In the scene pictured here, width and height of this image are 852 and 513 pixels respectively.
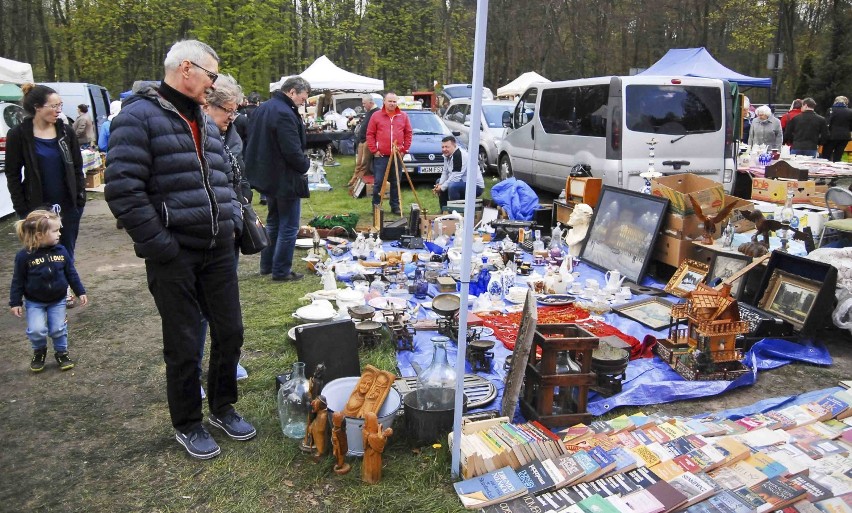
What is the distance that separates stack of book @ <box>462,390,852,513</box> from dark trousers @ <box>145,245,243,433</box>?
1.30 meters

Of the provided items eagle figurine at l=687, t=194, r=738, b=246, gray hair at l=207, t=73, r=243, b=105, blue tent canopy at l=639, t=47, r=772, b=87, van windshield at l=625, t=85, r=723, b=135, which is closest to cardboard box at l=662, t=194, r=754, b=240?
eagle figurine at l=687, t=194, r=738, b=246

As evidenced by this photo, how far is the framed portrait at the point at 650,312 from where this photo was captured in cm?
499

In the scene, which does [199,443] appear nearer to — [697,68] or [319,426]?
[319,426]

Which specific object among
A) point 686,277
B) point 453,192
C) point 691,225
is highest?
point 453,192

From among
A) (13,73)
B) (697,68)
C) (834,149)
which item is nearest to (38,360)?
(13,73)

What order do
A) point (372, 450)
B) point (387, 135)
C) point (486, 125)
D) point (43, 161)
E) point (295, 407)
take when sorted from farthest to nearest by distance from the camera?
point (486, 125), point (387, 135), point (43, 161), point (295, 407), point (372, 450)

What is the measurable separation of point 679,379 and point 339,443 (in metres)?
2.29

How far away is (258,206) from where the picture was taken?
1053 cm

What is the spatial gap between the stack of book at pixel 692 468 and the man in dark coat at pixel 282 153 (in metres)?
3.43

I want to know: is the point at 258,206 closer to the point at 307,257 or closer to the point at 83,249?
the point at 83,249

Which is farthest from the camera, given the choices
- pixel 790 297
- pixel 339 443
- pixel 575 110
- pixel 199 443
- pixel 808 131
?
pixel 808 131

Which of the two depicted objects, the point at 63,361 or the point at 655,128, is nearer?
the point at 63,361

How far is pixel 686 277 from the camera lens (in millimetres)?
5645

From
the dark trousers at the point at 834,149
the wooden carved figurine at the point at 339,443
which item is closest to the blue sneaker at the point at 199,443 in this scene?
the wooden carved figurine at the point at 339,443
